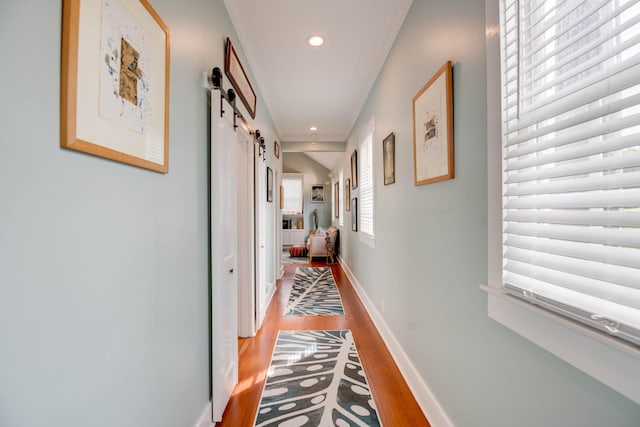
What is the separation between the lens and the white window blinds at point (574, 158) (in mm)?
616

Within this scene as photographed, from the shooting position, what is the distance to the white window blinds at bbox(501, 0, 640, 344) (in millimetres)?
616

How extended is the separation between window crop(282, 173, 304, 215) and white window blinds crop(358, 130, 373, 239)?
18.1ft

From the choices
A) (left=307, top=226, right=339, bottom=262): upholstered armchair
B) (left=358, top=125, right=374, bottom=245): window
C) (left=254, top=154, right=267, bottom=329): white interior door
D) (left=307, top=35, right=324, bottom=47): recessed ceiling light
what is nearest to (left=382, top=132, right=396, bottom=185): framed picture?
(left=358, top=125, right=374, bottom=245): window

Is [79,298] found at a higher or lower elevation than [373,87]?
lower

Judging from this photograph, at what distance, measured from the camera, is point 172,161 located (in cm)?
120

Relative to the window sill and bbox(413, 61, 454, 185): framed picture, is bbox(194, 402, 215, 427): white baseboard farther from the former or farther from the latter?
bbox(413, 61, 454, 185): framed picture

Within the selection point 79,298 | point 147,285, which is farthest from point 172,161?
point 79,298

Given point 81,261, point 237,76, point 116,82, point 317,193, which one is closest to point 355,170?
point 237,76

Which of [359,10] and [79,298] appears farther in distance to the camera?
[359,10]

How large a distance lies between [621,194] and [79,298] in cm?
134

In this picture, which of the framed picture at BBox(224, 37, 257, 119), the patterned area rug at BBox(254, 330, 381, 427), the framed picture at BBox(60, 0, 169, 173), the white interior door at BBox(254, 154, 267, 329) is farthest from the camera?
the white interior door at BBox(254, 154, 267, 329)

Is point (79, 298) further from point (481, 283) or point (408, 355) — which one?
point (408, 355)

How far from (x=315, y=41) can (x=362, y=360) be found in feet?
9.29

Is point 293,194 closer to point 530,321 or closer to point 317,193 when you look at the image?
point 317,193
